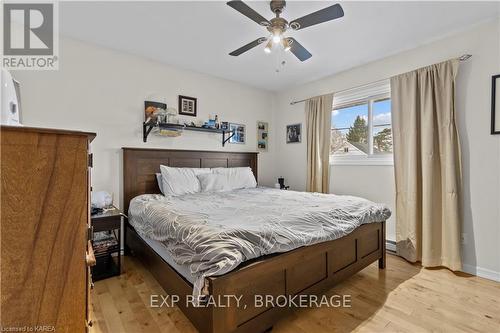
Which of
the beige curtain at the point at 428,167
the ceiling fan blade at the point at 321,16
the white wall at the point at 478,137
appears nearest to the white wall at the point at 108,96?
the ceiling fan blade at the point at 321,16

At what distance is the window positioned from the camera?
3127 millimetres

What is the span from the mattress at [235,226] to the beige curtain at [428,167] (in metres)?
0.53

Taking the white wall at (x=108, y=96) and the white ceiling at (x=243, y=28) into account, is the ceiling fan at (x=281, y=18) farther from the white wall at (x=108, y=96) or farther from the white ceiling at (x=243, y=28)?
the white wall at (x=108, y=96)

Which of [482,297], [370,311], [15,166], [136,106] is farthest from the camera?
[136,106]

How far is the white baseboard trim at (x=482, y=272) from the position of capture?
224 cm

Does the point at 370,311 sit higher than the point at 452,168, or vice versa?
the point at 452,168

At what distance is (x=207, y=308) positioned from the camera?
1.32 meters

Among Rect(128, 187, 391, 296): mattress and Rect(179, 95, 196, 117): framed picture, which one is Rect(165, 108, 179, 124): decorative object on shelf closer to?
Rect(179, 95, 196, 117): framed picture

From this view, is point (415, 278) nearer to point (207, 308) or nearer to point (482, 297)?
point (482, 297)

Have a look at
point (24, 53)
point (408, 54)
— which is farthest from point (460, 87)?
point (24, 53)

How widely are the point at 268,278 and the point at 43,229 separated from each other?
1185 mm

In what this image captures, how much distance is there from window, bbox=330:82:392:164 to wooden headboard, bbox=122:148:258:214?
1935 mm

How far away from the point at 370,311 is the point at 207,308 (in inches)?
49.3

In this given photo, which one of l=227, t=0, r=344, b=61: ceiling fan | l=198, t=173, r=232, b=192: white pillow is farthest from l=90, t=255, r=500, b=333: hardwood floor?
l=227, t=0, r=344, b=61: ceiling fan
